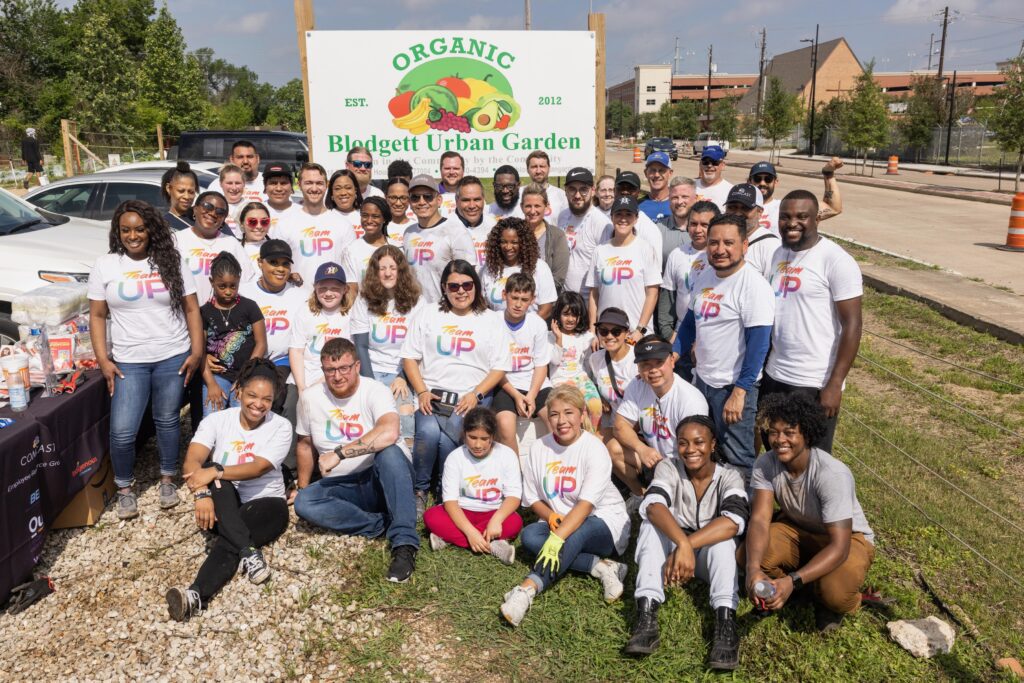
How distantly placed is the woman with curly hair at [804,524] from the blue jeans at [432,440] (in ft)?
6.62

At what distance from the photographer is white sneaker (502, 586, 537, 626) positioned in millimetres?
3842

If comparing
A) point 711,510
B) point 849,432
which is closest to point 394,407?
point 711,510

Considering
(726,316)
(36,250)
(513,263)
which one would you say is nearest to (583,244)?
(513,263)

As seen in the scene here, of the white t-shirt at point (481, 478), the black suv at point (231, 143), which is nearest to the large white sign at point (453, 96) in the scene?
the white t-shirt at point (481, 478)

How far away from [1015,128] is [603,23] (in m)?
20.6

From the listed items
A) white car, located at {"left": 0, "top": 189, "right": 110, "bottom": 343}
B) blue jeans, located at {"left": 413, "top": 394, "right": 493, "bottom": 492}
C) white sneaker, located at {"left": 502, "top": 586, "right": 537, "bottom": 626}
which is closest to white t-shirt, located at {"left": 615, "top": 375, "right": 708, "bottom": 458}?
blue jeans, located at {"left": 413, "top": 394, "right": 493, "bottom": 492}

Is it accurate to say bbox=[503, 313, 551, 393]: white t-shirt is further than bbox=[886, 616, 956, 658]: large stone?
Yes

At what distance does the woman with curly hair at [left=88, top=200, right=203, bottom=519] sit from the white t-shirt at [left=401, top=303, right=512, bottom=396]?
1.62 metres

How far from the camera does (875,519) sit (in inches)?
190

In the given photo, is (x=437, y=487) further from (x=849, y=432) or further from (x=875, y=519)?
(x=849, y=432)

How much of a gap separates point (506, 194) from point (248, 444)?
313 cm

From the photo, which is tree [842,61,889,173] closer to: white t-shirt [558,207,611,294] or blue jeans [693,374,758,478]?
white t-shirt [558,207,611,294]

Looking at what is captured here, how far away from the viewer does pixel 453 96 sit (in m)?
8.89

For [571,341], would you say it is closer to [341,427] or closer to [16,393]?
[341,427]
